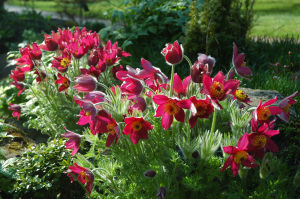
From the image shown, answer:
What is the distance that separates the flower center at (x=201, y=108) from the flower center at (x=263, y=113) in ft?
0.90

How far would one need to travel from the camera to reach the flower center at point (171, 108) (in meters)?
1.64

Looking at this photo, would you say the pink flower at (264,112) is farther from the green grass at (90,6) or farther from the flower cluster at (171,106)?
the green grass at (90,6)

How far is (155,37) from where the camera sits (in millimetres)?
5695

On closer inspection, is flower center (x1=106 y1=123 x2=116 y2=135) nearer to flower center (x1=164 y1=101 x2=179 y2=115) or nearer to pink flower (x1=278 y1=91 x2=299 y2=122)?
flower center (x1=164 y1=101 x2=179 y2=115)

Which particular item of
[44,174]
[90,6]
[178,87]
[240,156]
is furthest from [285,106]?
[90,6]

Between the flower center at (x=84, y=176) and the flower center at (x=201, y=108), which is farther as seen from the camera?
the flower center at (x=84, y=176)

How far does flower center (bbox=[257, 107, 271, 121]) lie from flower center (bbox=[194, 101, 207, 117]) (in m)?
0.27

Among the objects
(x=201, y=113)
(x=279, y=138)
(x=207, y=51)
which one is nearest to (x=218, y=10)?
(x=207, y=51)

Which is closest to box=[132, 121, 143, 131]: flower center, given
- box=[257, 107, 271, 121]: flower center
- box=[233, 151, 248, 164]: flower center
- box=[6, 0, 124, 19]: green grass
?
box=[233, 151, 248, 164]: flower center

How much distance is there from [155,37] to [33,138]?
2924 millimetres

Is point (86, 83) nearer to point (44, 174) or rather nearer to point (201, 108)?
point (201, 108)

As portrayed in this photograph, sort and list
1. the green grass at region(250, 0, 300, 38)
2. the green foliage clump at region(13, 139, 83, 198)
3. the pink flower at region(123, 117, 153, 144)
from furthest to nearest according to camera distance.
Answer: the green grass at region(250, 0, 300, 38), the green foliage clump at region(13, 139, 83, 198), the pink flower at region(123, 117, 153, 144)

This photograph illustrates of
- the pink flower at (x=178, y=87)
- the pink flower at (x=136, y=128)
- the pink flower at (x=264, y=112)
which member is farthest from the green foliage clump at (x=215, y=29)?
the pink flower at (x=136, y=128)

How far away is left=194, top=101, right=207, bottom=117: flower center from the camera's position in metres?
1.63
